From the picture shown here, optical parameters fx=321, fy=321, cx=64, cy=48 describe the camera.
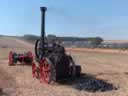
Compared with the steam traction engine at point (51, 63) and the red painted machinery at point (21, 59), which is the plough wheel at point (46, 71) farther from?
the red painted machinery at point (21, 59)

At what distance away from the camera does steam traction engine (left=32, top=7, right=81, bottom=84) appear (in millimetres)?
14016

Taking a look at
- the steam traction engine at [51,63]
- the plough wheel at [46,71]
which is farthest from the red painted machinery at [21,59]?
the plough wheel at [46,71]

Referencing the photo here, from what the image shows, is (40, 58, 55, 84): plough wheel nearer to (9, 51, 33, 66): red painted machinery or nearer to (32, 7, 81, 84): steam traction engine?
(32, 7, 81, 84): steam traction engine

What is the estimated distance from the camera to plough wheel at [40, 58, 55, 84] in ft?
46.0

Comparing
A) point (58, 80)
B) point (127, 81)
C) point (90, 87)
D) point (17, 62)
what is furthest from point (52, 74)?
point (17, 62)

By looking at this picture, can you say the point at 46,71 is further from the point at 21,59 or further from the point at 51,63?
the point at 21,59

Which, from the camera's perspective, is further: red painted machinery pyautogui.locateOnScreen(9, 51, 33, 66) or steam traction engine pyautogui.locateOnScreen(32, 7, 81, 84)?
red painted machinery pyautogui.locateOnScreen(9, 51, 33, 66)

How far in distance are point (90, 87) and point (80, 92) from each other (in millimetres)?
608

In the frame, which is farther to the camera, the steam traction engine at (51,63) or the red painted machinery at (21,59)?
the red painted machinery at (21,59)

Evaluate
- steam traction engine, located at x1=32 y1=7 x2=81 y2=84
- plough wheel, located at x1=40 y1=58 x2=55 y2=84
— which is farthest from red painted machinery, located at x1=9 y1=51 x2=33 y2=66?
plough wheel, located at x1=40 y1=58 x2=55 y2=84

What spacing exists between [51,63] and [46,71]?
2.08 feet

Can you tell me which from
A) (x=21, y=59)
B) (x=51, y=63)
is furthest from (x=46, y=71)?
(x=21, y=59)

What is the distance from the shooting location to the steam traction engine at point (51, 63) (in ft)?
46.0

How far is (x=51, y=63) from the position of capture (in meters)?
14.0
